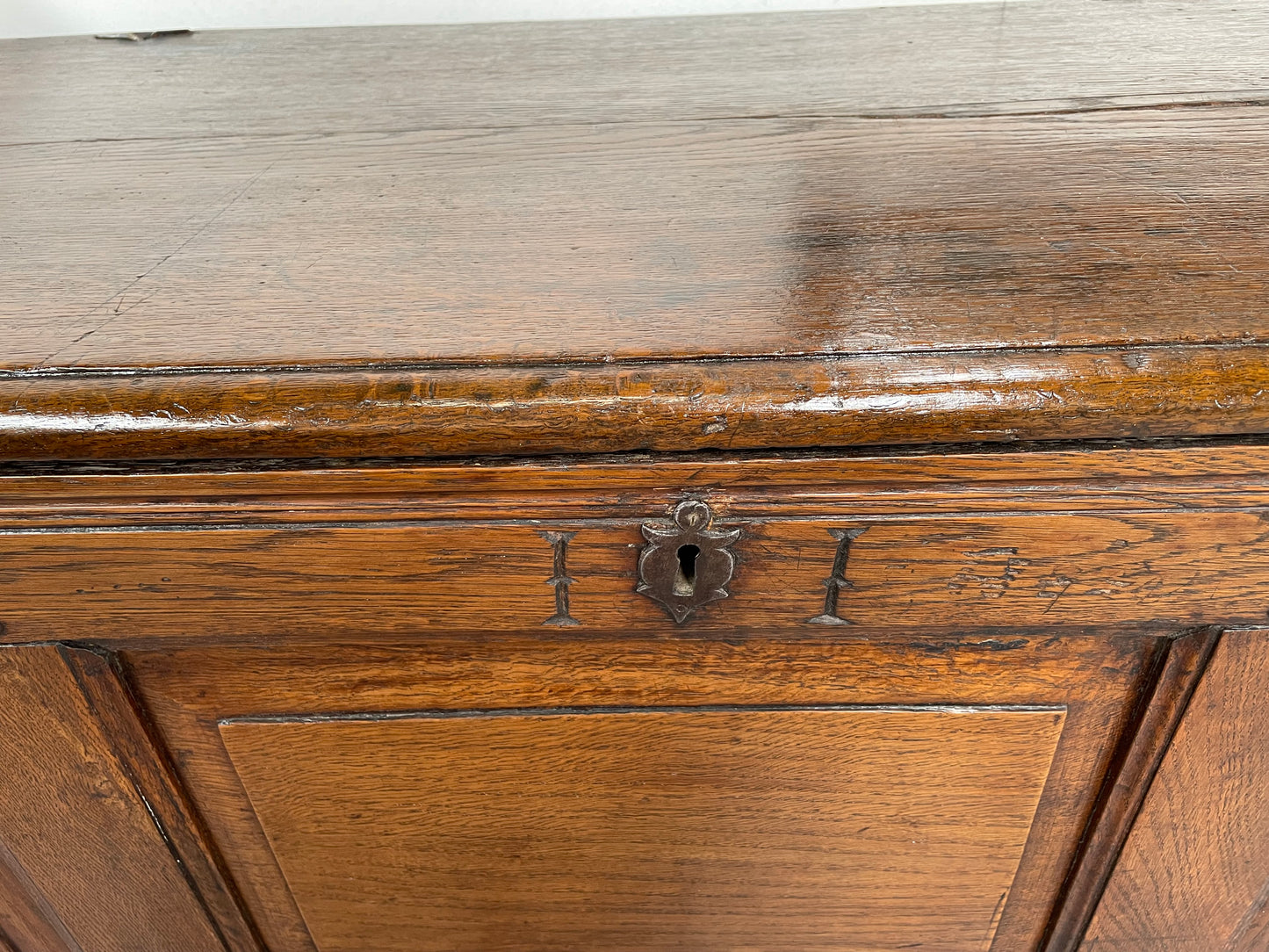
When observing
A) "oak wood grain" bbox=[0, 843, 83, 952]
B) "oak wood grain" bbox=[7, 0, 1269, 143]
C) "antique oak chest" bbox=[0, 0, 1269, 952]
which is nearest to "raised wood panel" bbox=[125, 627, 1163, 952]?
"antique oak chest" bbox=[0, 0, 1269, 952]

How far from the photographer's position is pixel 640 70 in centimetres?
86

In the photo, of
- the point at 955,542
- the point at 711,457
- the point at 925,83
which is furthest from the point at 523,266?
the point at 925,83

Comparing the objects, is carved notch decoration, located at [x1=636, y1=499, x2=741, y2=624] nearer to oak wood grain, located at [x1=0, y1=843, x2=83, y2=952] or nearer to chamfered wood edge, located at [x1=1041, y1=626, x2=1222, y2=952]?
chamfered wood edge, located at [x1=1041, y1=626, x2=1222, y2=952]

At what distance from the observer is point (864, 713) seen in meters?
0.60

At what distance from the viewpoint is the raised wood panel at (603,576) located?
1.68 feet

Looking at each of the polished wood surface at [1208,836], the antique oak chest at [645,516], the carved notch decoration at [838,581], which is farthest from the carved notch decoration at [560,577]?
the polished wood surface at [1208,836]

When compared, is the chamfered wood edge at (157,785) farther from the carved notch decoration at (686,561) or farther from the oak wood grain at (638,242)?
the carved notch decoration at (686,561)

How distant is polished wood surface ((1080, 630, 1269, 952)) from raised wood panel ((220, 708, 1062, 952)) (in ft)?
0.25

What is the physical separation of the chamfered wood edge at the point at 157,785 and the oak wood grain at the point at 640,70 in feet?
1.41

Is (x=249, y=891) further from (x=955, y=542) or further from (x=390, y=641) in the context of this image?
(x=955, y=542)

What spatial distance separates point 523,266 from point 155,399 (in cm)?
21

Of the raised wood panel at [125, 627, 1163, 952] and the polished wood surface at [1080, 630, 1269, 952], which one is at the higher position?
the raised wood panel at [125, 627, 1163, 952]

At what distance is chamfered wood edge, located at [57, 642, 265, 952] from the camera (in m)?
0.57

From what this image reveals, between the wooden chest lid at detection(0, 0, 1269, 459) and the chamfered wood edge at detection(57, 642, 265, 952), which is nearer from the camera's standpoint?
the wooden chest lid at detection(0, 0, 1269, 459)
